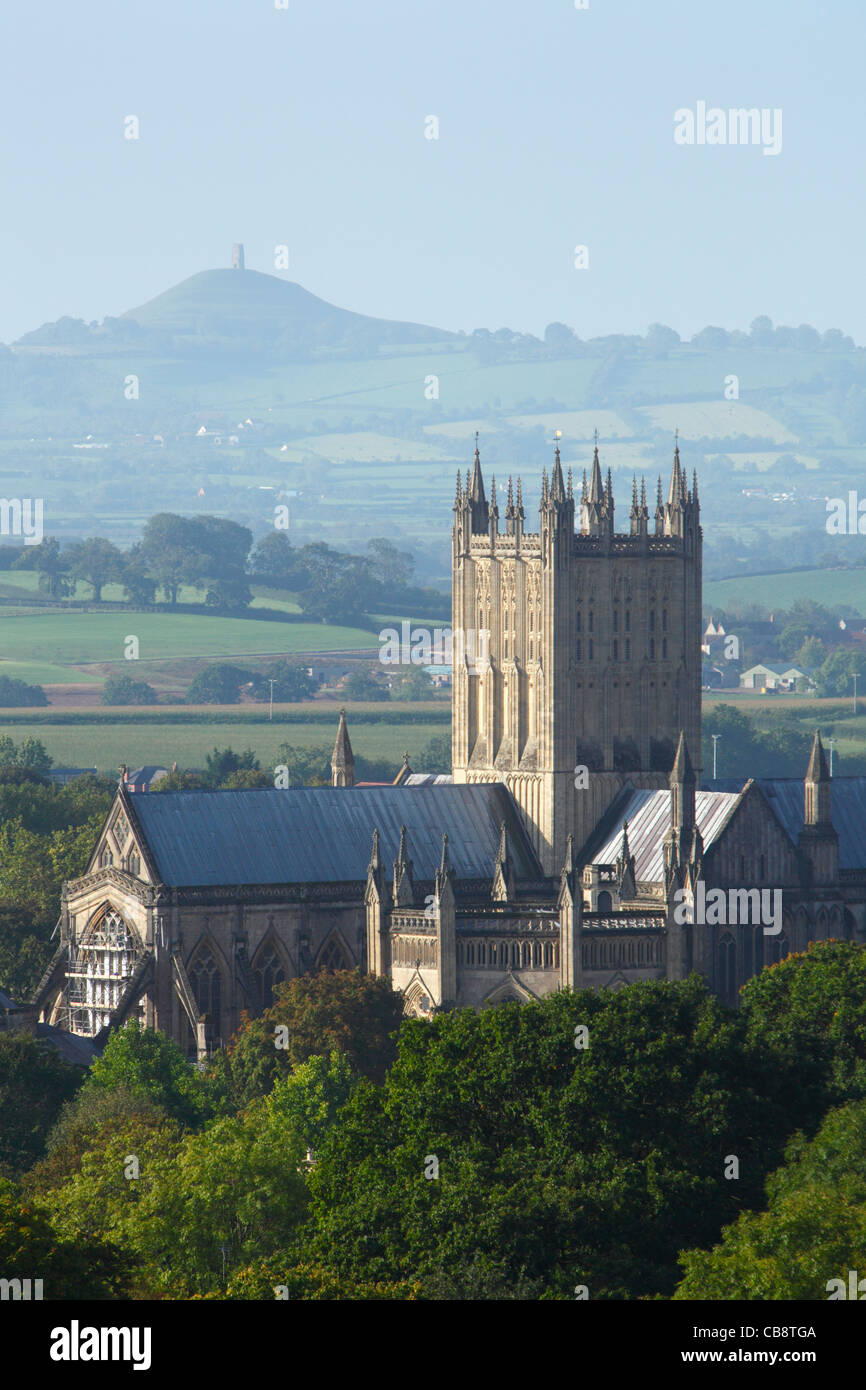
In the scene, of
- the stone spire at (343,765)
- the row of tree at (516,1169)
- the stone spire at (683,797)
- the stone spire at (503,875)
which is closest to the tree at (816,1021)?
the row of tree at (516,1169)

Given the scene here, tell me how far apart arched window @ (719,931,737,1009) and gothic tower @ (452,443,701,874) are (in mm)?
8776

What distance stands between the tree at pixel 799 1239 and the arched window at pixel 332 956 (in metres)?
39.5

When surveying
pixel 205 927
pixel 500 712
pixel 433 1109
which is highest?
pixel 500 712

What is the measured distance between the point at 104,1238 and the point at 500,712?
173 ft

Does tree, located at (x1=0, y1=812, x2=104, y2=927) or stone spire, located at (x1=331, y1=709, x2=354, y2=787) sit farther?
tree, located at (x1=0, y1=812, x2=104, y2=927)

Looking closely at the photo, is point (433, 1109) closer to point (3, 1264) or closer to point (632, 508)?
point (3, 1264)

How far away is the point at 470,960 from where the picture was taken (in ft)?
334

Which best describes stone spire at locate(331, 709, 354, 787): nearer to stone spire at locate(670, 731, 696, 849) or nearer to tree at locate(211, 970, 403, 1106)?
stone spire at locate(670, 731, 696, 849)

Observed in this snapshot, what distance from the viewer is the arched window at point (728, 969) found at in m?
109

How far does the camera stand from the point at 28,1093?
94312mm

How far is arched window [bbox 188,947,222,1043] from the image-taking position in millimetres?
108875

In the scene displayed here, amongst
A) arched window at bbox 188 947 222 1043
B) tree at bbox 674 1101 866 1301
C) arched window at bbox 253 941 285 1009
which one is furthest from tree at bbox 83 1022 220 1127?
tree at bbox 674 1101 866 1301

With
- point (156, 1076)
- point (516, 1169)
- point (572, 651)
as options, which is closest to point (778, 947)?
point (572, 651)

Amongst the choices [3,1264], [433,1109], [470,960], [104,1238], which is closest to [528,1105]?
[433,1109]
